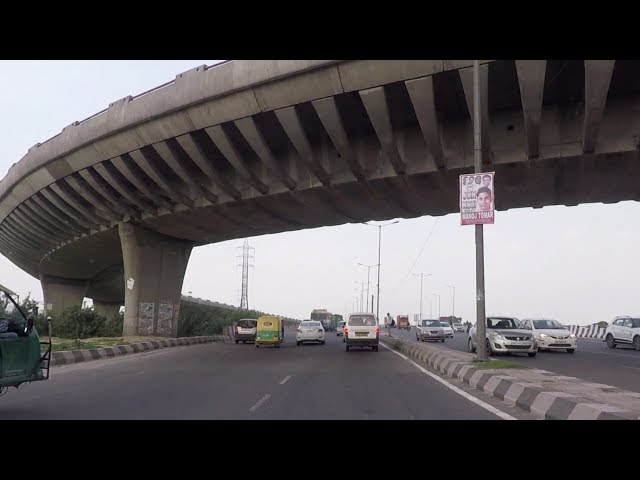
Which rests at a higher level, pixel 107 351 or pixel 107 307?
pixel 107 307

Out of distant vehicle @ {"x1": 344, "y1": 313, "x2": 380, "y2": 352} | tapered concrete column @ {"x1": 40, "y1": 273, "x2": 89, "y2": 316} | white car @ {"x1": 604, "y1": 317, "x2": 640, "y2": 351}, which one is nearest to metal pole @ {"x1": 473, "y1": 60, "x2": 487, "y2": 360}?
distant vehicle @ {"x1": 344, "y1": 313, "x2": 380, "y2": 352}

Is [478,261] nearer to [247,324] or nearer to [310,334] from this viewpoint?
[310,334]

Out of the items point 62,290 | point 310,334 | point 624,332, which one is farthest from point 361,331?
point 62,290

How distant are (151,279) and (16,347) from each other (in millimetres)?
29075

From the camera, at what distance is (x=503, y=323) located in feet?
77.5

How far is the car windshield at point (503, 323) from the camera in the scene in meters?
23.4

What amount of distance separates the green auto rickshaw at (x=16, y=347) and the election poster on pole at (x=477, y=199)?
10.7m

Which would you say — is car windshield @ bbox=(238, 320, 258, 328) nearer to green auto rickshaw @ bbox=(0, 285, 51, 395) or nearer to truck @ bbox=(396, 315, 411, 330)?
green auto rickshaw @ bbox=(0, 285, 51, 395)

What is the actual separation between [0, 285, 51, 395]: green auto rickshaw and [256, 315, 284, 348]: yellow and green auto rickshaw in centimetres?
2329

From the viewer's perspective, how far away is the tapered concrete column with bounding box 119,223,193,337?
3509cm

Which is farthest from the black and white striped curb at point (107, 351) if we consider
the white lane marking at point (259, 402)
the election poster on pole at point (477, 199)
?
the election poster on pole at point (477, 199)

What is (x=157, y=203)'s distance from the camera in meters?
31.4
